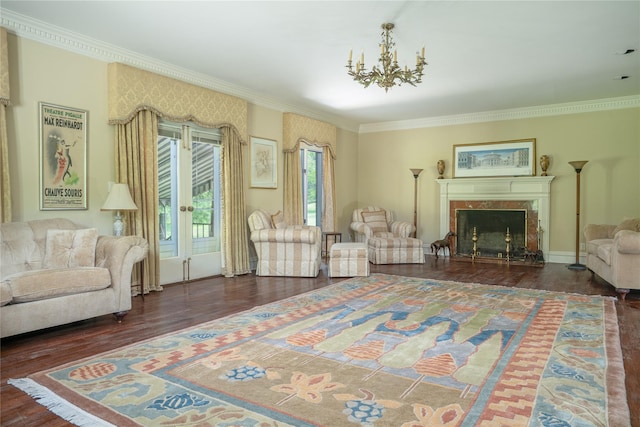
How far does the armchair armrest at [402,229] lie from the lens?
25.0ft

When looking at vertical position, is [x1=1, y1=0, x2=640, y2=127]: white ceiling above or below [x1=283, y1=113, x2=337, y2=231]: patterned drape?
above

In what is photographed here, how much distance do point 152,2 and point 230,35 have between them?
901mm

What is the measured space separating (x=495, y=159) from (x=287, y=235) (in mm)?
4628

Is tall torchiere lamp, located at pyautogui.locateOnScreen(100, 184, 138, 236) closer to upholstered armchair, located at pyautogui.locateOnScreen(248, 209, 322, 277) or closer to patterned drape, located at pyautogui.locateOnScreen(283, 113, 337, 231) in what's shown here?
upholstered armchair, located at pyautogui.locateOnScreen(248, 209, 322, 277)

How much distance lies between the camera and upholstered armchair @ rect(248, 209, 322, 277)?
591cm

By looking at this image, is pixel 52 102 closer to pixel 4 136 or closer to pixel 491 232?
pixel 4 136

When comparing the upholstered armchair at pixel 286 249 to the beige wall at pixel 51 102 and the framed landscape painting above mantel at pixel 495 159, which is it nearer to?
the beige wall at pixel 51 102

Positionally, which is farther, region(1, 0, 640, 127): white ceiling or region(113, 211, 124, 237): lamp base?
region(113, 211, 124, 237): lamp base

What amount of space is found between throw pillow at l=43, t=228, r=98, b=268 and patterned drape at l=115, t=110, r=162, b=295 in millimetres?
944

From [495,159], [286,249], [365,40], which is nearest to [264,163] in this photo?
[286,249]

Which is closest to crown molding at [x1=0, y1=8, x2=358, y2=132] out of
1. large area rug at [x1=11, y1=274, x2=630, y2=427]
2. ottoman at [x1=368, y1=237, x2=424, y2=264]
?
ottoman at [x1=368, y1=237, x2=424, y2=264]

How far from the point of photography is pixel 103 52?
4594 mm

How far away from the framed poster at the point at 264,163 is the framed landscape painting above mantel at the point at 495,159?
149 inches

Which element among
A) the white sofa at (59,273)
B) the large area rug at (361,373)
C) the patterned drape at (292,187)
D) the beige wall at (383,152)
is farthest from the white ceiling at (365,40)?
the large area rug at (361,373)
